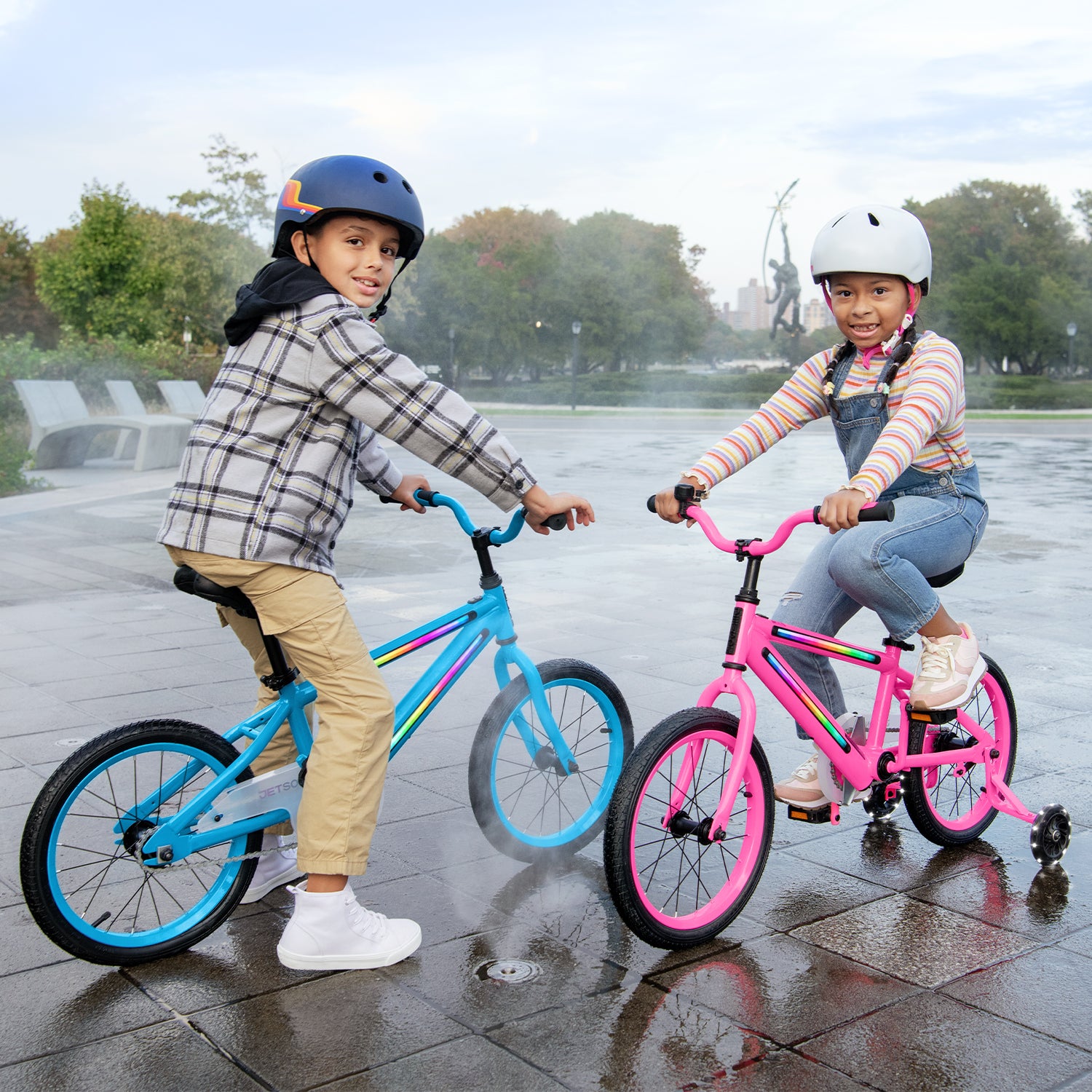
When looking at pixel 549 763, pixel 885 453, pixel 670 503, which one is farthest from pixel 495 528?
pixel 885 453

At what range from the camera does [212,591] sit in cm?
284

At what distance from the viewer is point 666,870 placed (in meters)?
3.44

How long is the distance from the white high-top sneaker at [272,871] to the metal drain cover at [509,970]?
0.66m

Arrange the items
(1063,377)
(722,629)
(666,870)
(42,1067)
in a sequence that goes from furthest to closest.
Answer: (1063,377)
(722,629)
(666,870)
(42,1067)

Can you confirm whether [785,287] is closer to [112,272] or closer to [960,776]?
[112,272]

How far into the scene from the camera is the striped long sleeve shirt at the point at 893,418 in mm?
3061

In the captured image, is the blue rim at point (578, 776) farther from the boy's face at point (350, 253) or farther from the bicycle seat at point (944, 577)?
the boy's face at point (350, 253)

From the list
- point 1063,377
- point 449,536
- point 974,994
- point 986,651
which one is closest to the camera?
point 974,994

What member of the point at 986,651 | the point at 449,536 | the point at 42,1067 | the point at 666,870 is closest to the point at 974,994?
the point at 666,870

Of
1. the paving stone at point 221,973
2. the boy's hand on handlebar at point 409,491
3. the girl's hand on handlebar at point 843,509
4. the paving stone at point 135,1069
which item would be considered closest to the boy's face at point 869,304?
the girl's hand on handlebar at point 843,509

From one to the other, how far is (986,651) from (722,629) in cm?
131

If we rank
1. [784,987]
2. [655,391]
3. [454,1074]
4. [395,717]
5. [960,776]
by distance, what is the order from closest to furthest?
[454,1074] → [784,987] → [395,717] → [960,776] → [655,391]

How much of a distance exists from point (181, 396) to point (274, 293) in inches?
714

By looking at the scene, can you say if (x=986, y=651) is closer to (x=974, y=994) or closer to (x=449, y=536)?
(x=974, y=994)
